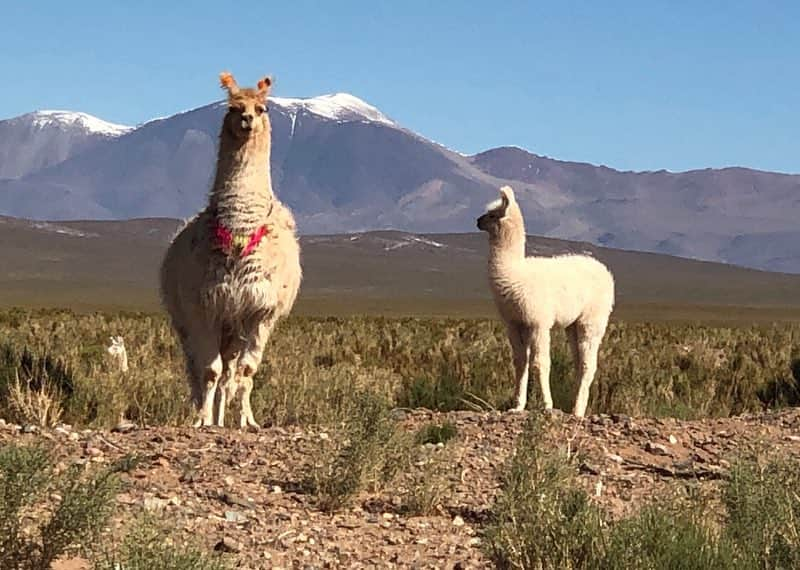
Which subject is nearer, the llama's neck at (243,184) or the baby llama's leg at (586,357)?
the llama's neck at (243,184)

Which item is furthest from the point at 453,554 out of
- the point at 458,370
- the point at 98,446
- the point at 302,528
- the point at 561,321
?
the point at 458,370

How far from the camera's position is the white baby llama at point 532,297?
12.3 metres

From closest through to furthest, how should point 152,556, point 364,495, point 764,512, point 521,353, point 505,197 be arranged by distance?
point 152,556 < point 764,512 < point 364,495 < point 521,353 < point 505,197

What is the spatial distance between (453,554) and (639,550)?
152cm

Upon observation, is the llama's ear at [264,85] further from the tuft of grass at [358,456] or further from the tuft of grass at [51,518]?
the tuft of grass at [51,518]

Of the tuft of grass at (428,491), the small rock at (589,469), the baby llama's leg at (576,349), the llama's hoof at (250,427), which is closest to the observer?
the tuft of grass at (428,491)

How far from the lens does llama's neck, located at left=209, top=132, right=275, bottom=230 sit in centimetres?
1001

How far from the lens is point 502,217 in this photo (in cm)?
1262

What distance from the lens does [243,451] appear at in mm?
8445

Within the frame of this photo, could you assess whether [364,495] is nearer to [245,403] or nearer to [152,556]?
[245,403]

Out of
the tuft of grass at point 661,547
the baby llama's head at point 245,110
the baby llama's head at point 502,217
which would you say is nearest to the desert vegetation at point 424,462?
the tuft of grass at point 661,547

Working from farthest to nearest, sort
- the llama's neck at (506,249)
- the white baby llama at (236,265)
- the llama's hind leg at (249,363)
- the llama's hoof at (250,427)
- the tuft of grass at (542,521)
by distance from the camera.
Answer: the llama's neck at (506,249) → the llama's hind leg at (249,363) → the white baby llama at (236,265) → the llama's hoof at (250,427) → the tuft of grass at (542,521)

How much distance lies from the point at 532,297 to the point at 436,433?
3.17 meters

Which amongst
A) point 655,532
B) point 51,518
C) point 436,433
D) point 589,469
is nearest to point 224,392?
point 436,433
